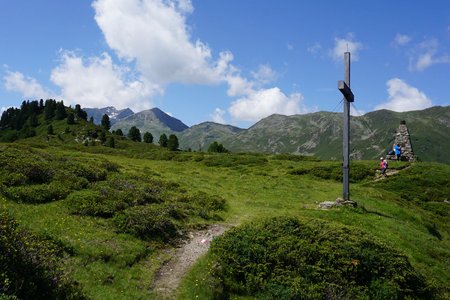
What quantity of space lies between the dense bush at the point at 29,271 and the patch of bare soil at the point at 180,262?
10.4 feet

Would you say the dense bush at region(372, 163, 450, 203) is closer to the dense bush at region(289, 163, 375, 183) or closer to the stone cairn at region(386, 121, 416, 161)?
the dense bush at region(289, 163, 375, 183)

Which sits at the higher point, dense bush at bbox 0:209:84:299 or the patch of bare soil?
dense bush at bbox 0:209:84:299

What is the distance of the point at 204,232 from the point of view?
2114 centimetres

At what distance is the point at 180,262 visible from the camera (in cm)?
1641

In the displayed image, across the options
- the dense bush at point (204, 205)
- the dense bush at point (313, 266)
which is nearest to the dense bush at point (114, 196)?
the dense bush at point (204, 205)

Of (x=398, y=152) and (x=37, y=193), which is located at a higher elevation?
(x=398, y=152)

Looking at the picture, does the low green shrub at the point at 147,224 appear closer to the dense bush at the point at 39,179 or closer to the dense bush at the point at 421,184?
the dense bush at the point at 39,179

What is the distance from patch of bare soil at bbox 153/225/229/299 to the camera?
13738 millimetres

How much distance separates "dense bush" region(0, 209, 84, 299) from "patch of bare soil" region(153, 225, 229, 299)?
316 cm

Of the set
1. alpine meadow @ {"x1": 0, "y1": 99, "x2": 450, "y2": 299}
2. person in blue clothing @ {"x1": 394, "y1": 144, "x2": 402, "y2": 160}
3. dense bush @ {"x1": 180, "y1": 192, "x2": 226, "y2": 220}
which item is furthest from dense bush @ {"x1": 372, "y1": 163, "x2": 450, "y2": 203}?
dense bush @ {"x1": 180, "y1": 192, "x2": 226, "y2": 220}

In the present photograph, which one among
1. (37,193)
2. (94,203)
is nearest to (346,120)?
(94,203)

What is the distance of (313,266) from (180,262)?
5632 mm

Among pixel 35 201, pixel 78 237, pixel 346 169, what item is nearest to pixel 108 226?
pixel 78 237

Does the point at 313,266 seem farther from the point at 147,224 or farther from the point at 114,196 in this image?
the point at 114,196
